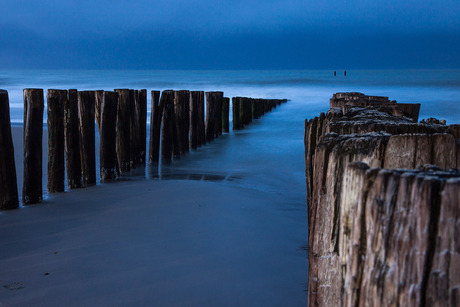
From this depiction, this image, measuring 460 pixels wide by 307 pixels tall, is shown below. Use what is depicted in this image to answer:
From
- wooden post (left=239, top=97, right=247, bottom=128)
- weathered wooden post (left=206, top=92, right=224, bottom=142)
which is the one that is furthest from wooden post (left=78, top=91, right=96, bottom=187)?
wooden post (left=239, top=97, right=247, bottom=128)

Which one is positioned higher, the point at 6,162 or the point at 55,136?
the point at 55,136

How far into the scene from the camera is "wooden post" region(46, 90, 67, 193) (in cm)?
453

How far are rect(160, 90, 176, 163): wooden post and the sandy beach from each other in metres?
1.93

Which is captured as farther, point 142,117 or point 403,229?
point 142,117

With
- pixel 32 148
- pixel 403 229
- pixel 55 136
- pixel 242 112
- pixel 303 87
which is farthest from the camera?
pixel 303 87

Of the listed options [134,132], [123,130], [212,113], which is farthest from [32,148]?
[212,113]

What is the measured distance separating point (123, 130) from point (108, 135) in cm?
48

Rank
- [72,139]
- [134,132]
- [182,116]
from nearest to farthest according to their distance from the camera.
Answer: [72,139] < [134,132] < [182,116]

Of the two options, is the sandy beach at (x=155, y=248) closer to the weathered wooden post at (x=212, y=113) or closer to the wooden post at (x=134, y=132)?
the wooden post at (x=134, y=132)

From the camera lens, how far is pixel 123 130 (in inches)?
229

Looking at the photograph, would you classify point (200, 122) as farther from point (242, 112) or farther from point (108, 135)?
point (242, 112)

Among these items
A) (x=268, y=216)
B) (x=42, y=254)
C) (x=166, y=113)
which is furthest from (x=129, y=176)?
(x=42, y=254)

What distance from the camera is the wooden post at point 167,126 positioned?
6.91 m

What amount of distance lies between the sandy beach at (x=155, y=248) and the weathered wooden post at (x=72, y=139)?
22 cm
